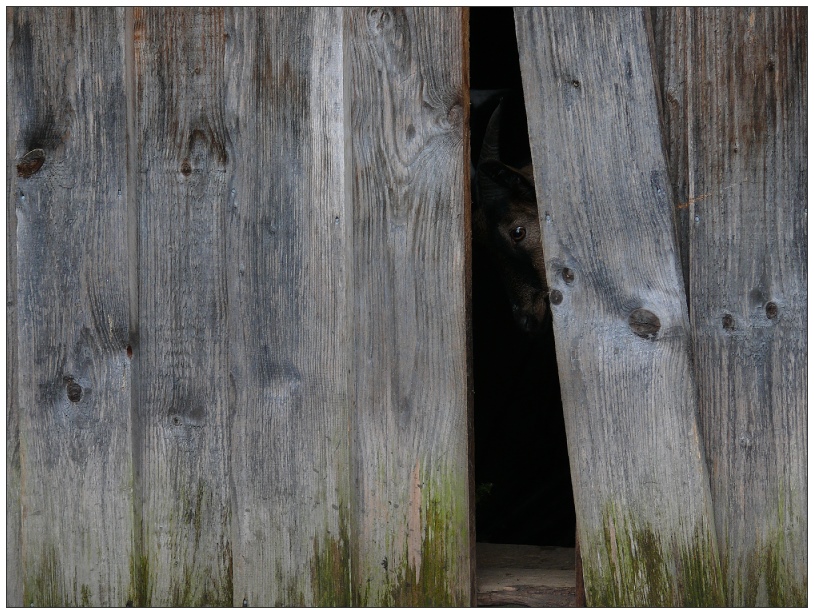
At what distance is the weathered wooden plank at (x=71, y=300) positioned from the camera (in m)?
1.92

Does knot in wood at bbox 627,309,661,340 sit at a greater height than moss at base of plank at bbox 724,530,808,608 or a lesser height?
greater

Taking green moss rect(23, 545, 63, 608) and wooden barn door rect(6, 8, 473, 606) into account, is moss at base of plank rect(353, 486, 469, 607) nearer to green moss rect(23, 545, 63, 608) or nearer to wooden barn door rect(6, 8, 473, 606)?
wooden barn door rect(6, 8, 473, 606)

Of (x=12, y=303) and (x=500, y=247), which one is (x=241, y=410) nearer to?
(x=12, y=303)

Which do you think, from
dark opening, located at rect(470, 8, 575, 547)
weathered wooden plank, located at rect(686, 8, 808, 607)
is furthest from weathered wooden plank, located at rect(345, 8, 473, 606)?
dark opening, located at rect(470, 8, 575, 547)

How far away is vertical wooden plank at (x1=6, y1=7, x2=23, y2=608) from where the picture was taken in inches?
76.4

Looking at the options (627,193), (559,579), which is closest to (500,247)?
(627,193)

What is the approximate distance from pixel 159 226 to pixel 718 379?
147 centimetres

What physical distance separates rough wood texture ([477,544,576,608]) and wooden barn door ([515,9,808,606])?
0.72 feet

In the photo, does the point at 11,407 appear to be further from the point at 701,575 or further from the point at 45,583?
the point at 701,575

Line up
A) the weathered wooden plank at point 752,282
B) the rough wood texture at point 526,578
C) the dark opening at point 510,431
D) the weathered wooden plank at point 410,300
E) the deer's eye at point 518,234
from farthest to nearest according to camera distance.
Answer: the dark opening at point 510,431 < the deer's eye at point 518,234 < the rough wood texture at point 526,578 < the weathered wooden plank at point 410,300 < the weathered wooden plank at point 752,282

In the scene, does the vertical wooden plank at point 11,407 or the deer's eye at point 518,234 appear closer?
the vertical wooden plank at point 11,407

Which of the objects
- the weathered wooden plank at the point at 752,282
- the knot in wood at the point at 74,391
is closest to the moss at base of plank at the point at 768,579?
the weathered wooden plank at the point at 752,282

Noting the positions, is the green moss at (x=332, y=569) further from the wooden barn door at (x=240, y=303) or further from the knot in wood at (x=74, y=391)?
the knot in wood at (x=74, y=391)

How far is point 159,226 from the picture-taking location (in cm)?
192
